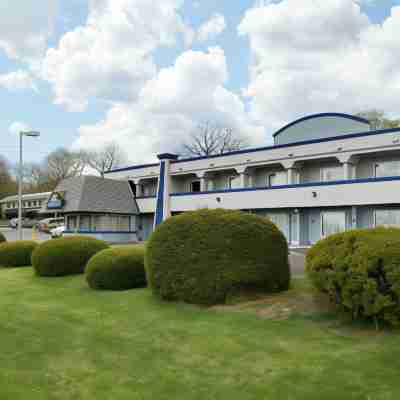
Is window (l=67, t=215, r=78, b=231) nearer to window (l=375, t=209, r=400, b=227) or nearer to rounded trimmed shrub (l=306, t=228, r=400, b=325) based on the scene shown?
window (l=375, t=209, r=400, b=227)

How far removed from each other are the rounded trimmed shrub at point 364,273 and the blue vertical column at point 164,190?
29.6 meters

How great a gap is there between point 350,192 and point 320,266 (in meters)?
20.2

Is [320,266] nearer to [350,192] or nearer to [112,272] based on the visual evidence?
[112,272]

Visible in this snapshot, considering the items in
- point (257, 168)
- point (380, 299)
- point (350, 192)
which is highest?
point (257, 168)

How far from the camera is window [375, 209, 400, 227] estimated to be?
26.7m

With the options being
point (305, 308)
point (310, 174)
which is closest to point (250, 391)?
point (305, 308)

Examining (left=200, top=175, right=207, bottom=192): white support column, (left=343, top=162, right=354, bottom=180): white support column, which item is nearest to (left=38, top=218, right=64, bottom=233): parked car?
(left=200, top=175, right=207, bottom=192): white support column

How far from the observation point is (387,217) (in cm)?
2709

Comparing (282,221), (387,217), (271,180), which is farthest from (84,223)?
(387,217)

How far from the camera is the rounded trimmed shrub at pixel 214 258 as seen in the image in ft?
33.7

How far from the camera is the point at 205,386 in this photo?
5836mm

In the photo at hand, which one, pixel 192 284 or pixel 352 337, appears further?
pixel 192 284

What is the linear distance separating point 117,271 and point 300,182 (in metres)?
22.1

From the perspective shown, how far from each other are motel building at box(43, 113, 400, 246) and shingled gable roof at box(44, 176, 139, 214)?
0.21 m
